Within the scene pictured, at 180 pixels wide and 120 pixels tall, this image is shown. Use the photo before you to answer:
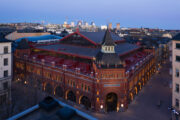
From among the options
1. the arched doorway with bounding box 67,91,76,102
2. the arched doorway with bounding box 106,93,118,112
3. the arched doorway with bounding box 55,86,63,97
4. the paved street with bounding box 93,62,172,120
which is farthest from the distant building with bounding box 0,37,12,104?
the arched doorway with bounding box 106,93,118,112

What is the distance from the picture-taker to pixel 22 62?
73812mm

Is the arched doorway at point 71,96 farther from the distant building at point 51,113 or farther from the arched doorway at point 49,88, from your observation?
the distant building at point 51,113

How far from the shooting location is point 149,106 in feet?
177

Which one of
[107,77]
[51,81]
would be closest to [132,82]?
[107,77]

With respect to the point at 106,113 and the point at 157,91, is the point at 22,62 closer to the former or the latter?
the point at 106,113

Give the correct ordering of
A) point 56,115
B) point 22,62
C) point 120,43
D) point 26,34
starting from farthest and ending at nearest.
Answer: point 26,34
point 120,43
point 22,62
point 56,115

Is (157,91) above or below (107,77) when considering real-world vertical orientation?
below

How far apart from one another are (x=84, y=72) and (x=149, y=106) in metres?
23.5

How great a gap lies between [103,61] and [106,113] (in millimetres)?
15034

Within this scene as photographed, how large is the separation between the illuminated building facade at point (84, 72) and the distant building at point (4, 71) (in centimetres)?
1247

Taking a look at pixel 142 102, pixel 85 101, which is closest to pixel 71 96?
pixel 85 101

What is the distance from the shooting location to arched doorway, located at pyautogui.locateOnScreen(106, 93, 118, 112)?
49469mm

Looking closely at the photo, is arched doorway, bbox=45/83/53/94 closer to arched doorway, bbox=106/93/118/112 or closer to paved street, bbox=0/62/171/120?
paved street, bbox=0/62/171/120

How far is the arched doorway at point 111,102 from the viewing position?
49.5 metres
